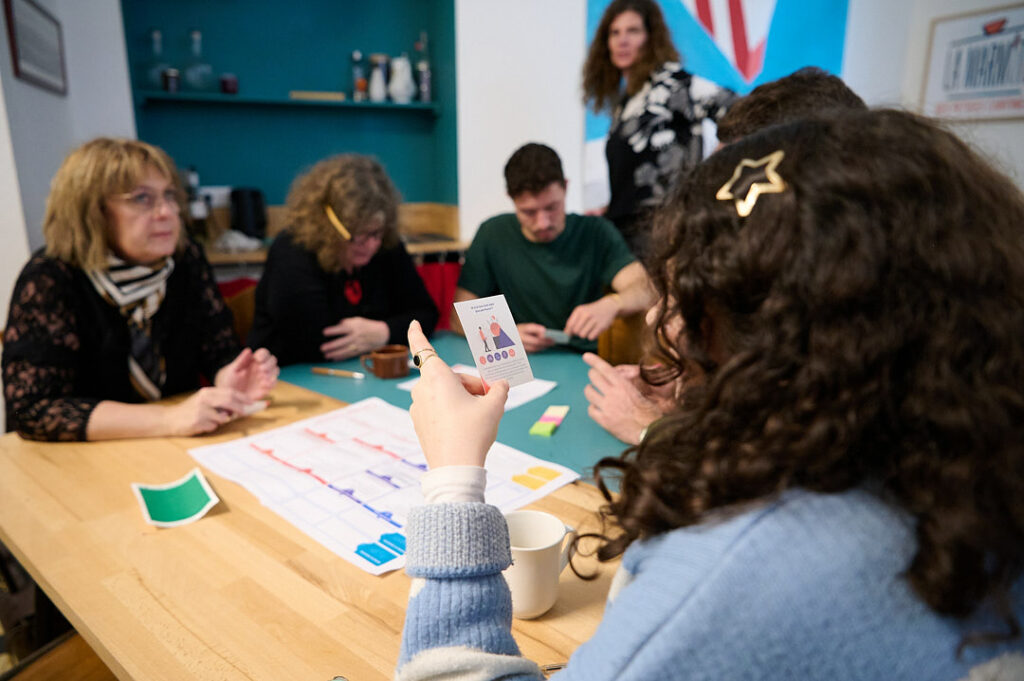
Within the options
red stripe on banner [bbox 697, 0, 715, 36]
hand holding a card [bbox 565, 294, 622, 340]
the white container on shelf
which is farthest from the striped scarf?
red stripe on banner [bbox 697, 0, 715, 36]

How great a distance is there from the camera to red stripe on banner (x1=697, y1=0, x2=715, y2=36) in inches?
156

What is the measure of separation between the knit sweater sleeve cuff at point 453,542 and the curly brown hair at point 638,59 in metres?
2.48

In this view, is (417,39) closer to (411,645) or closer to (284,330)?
(284,330)

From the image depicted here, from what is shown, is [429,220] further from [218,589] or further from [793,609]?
[793,609]

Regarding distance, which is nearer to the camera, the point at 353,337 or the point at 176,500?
the point at 176,500

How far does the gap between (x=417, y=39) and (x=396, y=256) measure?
2776 millimetres

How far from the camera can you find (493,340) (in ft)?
2.87

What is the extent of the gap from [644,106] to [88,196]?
201 cm

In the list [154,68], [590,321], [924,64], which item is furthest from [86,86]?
[924,64]

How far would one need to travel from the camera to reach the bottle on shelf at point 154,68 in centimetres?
376

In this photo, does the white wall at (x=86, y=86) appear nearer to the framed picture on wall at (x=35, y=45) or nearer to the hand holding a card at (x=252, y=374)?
the framed picture on wall at (x=35, y=45)

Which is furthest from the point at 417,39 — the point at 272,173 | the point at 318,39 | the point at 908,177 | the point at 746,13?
the point at 908,177

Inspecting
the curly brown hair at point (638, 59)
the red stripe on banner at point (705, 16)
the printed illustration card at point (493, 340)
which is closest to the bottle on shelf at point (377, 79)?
the curly brown hair at point (638, 59)

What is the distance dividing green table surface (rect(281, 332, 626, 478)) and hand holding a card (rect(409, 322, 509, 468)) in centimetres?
45
